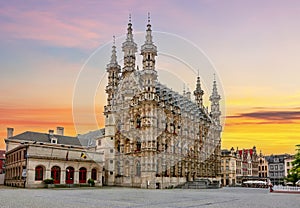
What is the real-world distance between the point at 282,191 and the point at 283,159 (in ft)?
322

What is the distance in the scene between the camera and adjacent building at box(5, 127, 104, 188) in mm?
63062

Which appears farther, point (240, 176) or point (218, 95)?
point (240, 176)

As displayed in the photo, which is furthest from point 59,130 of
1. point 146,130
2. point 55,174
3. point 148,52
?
point 148,52

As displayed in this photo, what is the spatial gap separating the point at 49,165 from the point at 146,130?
20.1 meters

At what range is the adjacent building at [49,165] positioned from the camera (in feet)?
207

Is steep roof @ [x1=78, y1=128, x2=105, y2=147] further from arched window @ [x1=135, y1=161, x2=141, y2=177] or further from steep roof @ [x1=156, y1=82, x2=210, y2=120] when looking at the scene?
steep roof @ [x1=156, y1=82, x2=210, y2=120]

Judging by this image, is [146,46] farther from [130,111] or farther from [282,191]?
[282,191]

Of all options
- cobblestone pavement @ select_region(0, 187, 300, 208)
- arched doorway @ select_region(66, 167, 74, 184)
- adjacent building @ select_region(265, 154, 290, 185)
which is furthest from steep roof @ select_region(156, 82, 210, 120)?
adjacent building @ select_region(265, 154, 290, 185)

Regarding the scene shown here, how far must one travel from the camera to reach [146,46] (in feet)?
249

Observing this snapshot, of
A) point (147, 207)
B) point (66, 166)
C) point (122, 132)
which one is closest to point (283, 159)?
point (122, 132)

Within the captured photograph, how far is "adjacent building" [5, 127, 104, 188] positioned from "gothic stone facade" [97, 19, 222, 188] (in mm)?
6003

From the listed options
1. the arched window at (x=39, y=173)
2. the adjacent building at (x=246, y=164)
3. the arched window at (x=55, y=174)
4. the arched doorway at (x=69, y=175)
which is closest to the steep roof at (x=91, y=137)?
the arched doorway at (x=69, y=175)

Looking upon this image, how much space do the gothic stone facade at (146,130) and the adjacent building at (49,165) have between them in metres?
6.00

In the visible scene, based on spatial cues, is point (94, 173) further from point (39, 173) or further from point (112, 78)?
point (112, 78)
